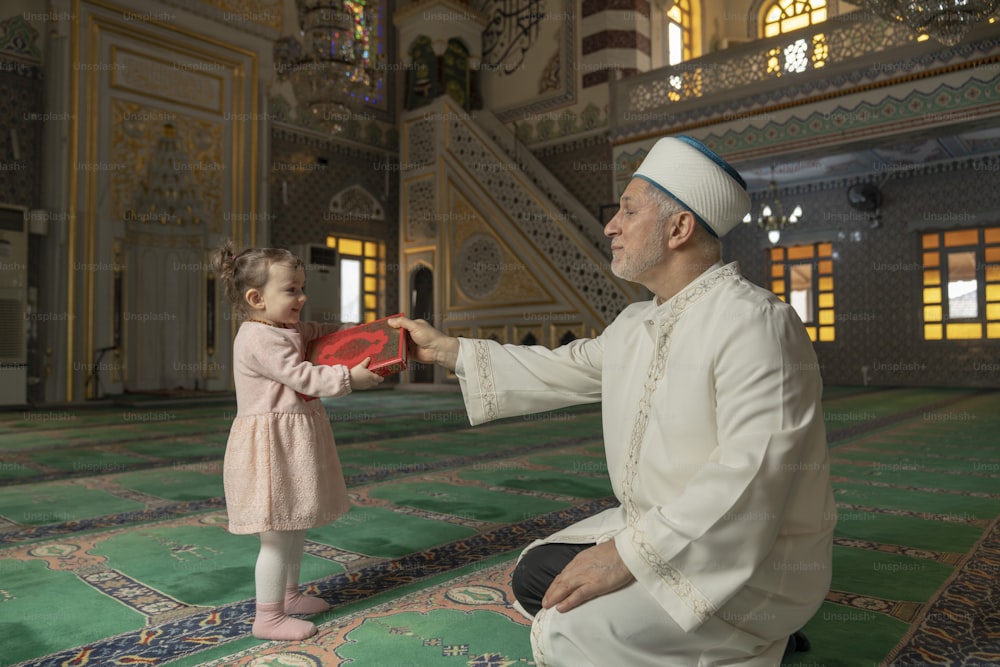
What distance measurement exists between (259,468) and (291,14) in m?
10.2

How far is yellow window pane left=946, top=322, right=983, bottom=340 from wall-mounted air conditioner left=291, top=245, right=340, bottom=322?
850 cm

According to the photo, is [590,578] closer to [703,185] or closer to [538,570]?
[538,570]

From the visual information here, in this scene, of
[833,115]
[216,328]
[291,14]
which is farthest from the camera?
[291,14]

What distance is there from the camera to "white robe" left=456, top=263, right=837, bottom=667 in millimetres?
1142

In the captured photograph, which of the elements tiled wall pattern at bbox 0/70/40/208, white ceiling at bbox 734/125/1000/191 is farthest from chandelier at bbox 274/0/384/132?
white ceiling at bbox 734/125/1000/191

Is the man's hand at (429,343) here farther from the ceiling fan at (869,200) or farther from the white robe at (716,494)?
the ceiling fan at (869,200)

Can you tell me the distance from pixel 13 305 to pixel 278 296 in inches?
292

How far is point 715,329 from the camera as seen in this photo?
48.5 inches

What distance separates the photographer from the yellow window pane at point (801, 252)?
38.7ft

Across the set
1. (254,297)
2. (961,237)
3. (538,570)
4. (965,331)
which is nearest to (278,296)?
(254,297)

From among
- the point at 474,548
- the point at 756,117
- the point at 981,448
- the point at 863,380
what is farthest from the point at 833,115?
the point at 474,548

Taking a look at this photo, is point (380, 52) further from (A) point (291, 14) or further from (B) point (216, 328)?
(B) point (216, 328)

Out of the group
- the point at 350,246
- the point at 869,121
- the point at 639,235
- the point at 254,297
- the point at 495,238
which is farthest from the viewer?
the point at 350,246

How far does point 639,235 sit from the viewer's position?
53.6 inches
